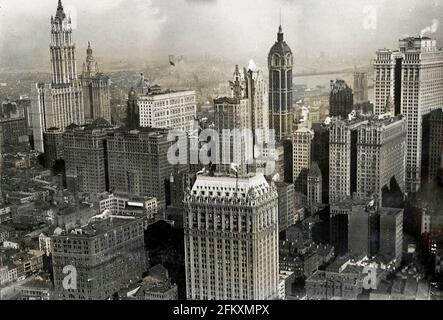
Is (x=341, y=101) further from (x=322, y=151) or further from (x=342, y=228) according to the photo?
(x=342, y=228)

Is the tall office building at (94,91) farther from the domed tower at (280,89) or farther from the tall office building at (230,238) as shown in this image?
the tall office building at (230,238)

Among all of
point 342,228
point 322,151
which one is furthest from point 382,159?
point 342,228

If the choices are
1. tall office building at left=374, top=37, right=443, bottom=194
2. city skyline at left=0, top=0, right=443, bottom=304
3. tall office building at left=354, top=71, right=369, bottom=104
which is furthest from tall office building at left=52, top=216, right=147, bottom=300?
tall office building at left=374, top=37, right=443, bottom=194

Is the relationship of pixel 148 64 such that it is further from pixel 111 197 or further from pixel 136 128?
pixel 111 197
